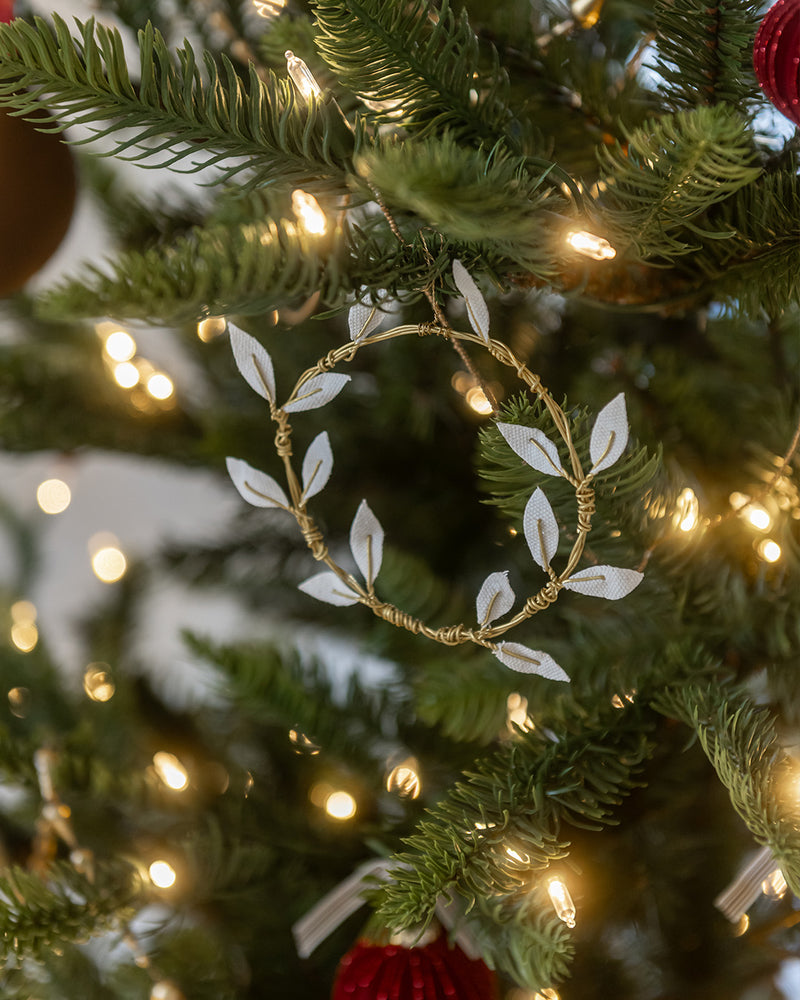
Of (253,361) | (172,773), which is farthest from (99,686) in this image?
(253,361)

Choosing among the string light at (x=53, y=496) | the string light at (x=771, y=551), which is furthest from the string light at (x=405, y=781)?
the string light at (x=53, y=496)

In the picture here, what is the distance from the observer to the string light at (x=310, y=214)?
300 mm

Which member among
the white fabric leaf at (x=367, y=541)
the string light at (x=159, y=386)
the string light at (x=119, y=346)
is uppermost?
the white fabric leaf at (x=367, y=541)

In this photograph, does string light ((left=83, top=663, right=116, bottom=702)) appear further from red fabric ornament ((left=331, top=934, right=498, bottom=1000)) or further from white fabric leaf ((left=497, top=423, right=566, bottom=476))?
white fabric leaf ((left=497, top=423, right=566, bottom=476))

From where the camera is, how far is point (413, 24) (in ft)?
0.80

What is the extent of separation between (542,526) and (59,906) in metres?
0.26

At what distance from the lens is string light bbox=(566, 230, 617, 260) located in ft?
0.79

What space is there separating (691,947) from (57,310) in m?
0.44

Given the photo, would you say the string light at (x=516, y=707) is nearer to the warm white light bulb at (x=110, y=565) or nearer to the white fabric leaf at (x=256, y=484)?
the white fabric leaf at (x=256, y=484)

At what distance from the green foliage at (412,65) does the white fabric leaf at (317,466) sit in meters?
0.12

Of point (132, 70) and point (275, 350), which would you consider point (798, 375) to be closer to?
point (275, 350)

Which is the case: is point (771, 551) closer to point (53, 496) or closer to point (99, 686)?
point (99, 686)

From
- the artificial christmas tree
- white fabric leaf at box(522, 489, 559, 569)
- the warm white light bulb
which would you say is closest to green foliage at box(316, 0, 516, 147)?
Result: the artificial christmas tree

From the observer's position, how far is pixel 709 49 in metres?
0.26
